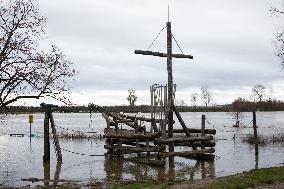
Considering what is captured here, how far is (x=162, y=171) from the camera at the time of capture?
19266mm

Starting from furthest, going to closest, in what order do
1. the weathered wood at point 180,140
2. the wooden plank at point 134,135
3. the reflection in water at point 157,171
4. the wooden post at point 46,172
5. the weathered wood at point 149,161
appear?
the weathered wood at point 149,161
the wooden plank at point 134,135
the weathered wood at point 180,140
the reflection in water at point 157,171
the wooden post at point 46,172

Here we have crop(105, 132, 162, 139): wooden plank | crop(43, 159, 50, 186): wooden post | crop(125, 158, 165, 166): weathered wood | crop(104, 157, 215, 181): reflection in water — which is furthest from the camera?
crop(125, 158, 165, 166): weathered wood

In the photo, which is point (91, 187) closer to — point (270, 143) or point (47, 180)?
point (47, 180)

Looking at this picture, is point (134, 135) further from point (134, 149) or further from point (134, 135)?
point (134, 149)

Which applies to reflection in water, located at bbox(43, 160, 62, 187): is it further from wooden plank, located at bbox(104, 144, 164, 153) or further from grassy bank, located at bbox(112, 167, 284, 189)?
grassy bank, located at bbox(112, 167, 284, 189)

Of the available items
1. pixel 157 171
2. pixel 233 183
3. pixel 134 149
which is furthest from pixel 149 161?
pixel 233 183

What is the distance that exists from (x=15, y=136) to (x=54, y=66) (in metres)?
28.3

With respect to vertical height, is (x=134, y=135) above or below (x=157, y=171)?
above

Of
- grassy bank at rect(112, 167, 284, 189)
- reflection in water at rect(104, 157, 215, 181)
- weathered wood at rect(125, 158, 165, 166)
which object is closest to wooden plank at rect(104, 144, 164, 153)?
weathered wood at rect(125, 158, 165, 166)

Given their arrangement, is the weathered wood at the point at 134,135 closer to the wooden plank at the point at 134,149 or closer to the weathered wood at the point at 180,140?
the weathered wood at the point at 180,140

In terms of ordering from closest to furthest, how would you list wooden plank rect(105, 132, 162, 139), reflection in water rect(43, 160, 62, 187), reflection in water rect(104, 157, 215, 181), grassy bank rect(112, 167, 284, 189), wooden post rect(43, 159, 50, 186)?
1. grassy bank rect(112, 167, 284, 189)
2. reflection in water rect(43, 160, 62, 187)
3. wooden post rect(43, 159, 50, 186)
4. reflection in water rect(104, 157, 215, 181)
5. wooden plank rect(105, 132, 162, 139)

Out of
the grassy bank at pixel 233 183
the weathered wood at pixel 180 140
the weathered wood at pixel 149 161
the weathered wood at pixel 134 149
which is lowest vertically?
the weathered wood at pixel 149 161

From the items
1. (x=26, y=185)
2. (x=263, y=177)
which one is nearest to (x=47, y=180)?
Result: (x=26, y=185)

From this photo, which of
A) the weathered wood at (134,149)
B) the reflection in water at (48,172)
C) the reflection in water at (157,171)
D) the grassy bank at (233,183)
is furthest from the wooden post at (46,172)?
the grassy bank at (233,183)
